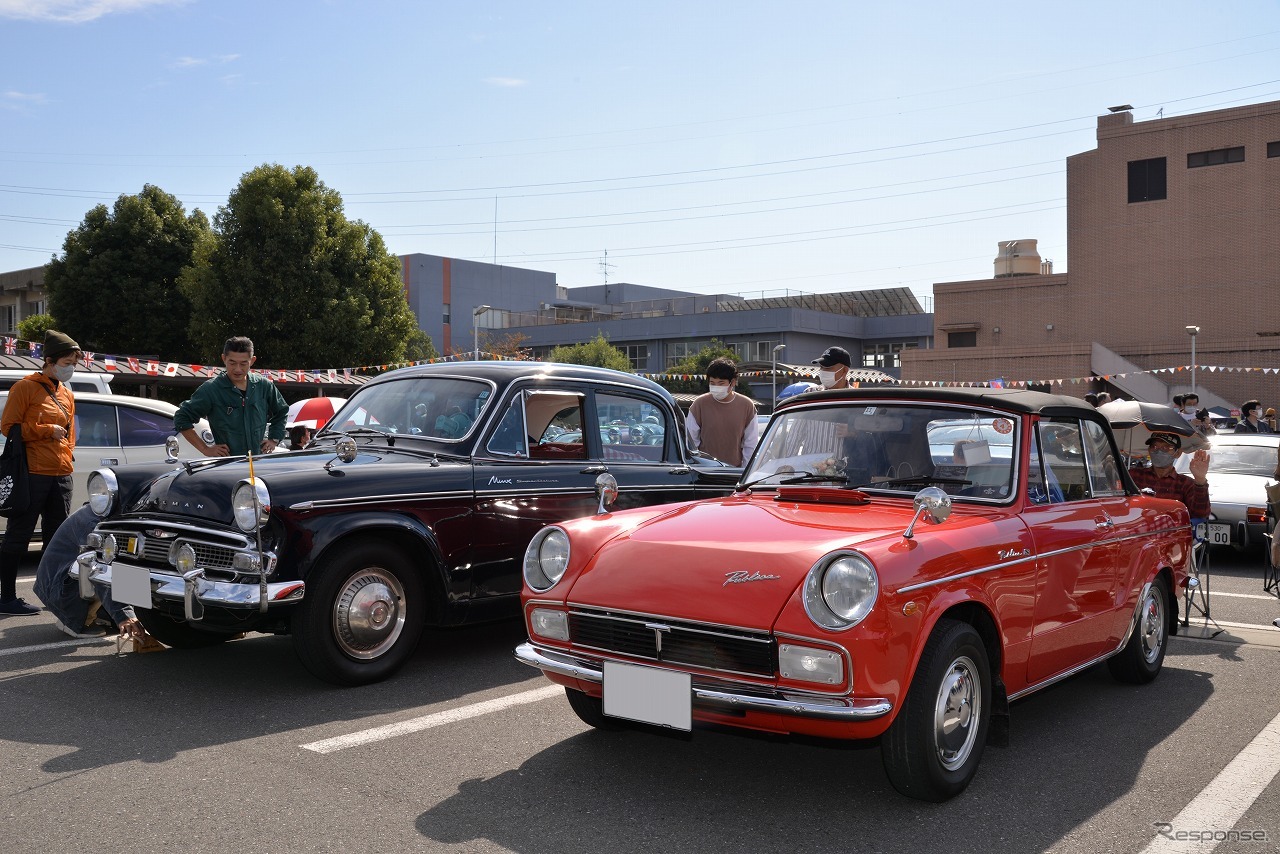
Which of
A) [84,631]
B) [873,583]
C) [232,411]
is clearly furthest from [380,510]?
[873,583]

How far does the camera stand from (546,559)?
4449 mm

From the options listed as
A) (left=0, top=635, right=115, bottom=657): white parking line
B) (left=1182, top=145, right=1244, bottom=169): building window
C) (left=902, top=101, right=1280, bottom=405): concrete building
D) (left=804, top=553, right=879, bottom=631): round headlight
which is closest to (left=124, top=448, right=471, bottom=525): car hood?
(left=0, top=635, right=115, bottom=657): white parking line

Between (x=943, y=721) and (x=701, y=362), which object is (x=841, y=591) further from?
(x=701, y=362)

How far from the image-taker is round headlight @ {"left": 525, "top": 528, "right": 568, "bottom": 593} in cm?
438

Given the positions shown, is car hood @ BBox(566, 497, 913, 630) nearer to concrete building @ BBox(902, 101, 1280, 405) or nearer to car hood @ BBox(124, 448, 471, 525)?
car hood @ BBox(124, 448, 471, 525)

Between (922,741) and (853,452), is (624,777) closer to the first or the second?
(922,741)

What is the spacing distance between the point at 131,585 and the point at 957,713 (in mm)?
4087

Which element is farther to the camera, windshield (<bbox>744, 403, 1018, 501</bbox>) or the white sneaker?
the white sneaker

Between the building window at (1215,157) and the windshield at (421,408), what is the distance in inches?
1872

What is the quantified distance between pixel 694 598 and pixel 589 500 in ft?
9.56

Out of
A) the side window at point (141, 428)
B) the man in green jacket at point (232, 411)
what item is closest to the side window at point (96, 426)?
the side window at point (141, 428)

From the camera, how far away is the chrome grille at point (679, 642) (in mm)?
3631

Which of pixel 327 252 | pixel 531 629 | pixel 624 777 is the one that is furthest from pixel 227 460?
pixel 327 252

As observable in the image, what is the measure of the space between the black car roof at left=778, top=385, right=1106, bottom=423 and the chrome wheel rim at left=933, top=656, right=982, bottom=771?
1.37 m
